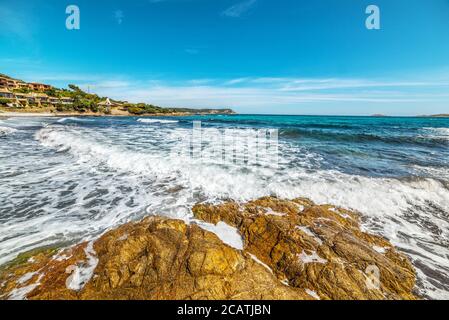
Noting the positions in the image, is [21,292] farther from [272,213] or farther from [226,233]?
[272,213]

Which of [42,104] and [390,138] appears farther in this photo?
[42,104]

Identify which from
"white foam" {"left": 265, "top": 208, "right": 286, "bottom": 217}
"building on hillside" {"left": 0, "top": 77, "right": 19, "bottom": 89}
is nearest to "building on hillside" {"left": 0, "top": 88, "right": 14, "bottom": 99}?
"building on hillside" {"left": 0, "top": 77, "right": 19, "bottom": 89}

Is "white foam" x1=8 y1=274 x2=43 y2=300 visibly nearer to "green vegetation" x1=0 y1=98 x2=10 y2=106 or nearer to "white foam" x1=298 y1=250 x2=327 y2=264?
"white foam" x1=298 y1=250 x2=327 y2=264

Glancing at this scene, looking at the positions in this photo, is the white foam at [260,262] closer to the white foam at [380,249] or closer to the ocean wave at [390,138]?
the white foam at [380,249]

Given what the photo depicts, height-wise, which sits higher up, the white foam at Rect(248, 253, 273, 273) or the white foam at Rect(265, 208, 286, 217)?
the white foam at Rect(265, 208, 286, 217)

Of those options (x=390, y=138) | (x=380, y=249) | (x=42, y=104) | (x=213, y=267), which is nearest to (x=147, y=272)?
(x=213, y=267)

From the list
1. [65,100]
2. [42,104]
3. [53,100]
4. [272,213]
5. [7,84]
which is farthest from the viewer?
[7,84]

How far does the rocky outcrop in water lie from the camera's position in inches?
110

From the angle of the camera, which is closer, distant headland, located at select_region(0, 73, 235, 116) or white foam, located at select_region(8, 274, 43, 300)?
white foam, located at select_region(8, 274, 43, 300)

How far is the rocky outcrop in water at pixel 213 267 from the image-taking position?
2.79 metres

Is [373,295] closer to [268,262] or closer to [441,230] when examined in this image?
[268,262]

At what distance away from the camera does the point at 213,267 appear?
2.96m
